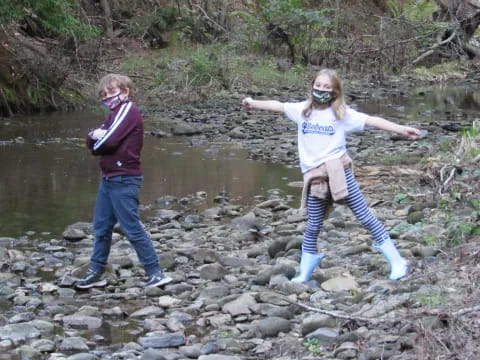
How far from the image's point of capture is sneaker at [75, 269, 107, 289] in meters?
6.32

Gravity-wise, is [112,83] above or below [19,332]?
above

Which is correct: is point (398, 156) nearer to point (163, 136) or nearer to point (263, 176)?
point (263, 176)

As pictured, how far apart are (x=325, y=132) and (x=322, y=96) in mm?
250

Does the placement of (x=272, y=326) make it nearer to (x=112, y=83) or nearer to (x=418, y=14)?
(x=112, y=83)

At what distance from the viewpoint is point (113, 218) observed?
6.34 meters

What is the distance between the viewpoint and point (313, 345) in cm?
472

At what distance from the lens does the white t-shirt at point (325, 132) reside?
578 centimetres

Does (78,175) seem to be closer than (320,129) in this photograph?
No

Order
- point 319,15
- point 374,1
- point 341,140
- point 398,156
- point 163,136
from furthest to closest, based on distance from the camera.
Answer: point 374,1, point 319,15, point 163,136, point 398,156, point 341,140

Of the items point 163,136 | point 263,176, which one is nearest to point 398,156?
point 263,176

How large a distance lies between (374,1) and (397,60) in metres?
6.45

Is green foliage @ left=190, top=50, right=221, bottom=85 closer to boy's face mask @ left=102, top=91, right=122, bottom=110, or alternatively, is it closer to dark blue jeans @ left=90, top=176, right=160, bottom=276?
dark blue jeans @ left=90, top=176, right=160, bottom=276

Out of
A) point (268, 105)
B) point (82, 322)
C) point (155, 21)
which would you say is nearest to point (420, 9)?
point (155, 21)

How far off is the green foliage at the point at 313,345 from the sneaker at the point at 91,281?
214 cm
